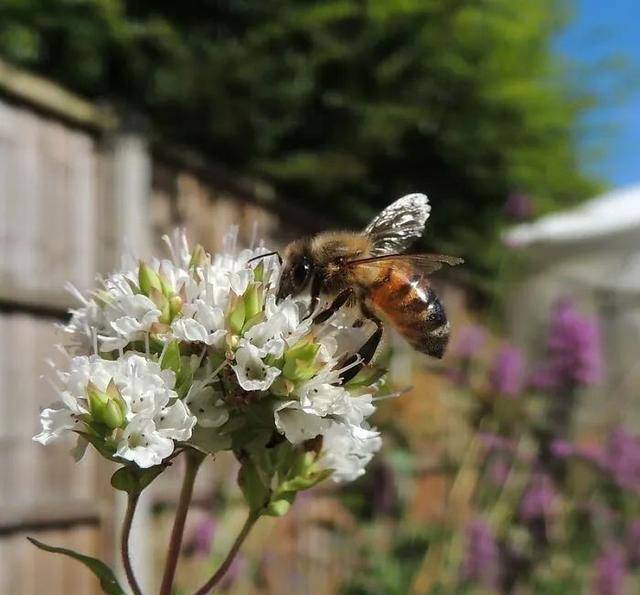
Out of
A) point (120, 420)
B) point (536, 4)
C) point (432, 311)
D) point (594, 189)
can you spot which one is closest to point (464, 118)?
point (536, 4)

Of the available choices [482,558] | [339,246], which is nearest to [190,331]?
[339,246]

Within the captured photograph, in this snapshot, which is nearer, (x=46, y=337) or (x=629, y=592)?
(x=46, y=337)

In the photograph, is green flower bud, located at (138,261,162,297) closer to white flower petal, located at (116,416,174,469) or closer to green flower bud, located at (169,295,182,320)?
green flower bud, located at (169,295,182,320)

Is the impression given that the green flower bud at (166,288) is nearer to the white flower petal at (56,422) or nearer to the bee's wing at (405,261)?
the white flower petal at (56,422)

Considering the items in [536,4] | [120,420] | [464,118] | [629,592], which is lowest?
[629,592]

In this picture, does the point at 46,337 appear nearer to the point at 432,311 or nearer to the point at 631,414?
the point at 432,311

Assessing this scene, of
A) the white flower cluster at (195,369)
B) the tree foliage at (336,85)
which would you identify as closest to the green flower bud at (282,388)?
the white flower cluster at (195,369)
